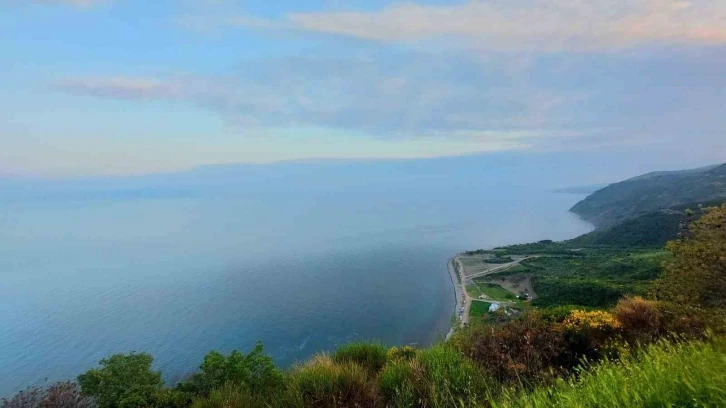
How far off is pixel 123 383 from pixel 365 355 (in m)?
9.02

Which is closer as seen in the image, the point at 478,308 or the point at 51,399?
the point at 51,399

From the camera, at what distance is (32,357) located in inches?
1346

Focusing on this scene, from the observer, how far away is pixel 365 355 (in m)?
8.31

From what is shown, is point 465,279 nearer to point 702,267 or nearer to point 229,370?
point 229,370

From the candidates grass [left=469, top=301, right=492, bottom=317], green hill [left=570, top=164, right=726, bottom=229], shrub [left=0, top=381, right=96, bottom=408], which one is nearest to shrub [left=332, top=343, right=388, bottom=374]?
shrub [left=0, top=381, right=96, bottom=408]

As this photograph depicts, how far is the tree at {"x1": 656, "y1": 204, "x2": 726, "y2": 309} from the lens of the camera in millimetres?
6621

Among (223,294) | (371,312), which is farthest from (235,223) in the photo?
(371,312)

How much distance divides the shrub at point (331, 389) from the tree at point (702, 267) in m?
5.98

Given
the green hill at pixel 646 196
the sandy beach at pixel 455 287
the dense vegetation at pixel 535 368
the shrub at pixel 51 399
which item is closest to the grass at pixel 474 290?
the sandy beach at pixel 455 287

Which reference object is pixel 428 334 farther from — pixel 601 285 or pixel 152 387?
pixel 152 387

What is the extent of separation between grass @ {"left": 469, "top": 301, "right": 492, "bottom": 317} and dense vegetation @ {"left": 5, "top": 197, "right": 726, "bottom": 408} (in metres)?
30.7

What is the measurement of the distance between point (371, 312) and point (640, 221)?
205 ft

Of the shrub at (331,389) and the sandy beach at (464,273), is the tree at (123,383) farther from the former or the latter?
the sandy beach at (464,273)

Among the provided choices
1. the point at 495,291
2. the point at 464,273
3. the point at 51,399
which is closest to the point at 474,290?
the point at 495,291
